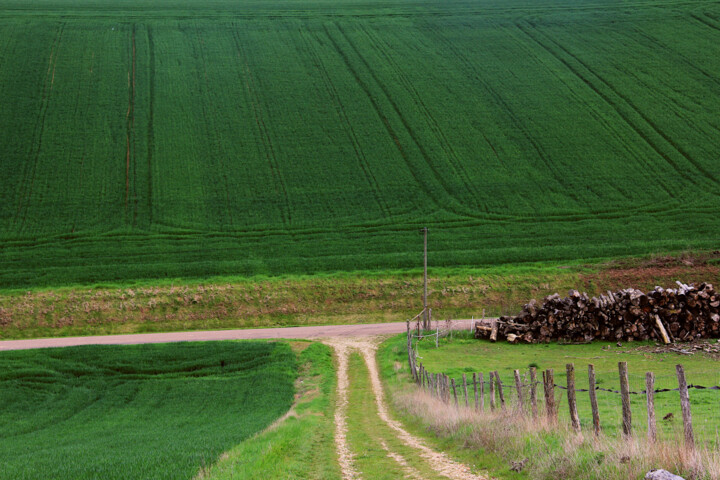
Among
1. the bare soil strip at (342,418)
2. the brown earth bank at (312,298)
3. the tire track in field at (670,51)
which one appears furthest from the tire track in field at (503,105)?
the bare soil strip at (342,418)

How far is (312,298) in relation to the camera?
4881 centimetres

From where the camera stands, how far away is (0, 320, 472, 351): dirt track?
4200 cm

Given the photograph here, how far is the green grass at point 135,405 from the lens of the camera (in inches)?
595

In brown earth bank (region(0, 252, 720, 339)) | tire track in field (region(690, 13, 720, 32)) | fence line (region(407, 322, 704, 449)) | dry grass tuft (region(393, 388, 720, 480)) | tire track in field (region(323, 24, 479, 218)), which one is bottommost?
dry grass tuft (region(393, 388, 720, 480))

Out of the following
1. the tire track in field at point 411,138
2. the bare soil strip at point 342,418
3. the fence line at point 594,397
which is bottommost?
the bare soil strip at point 342,418

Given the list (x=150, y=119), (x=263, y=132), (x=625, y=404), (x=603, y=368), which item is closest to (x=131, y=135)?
(x=150, y=119)

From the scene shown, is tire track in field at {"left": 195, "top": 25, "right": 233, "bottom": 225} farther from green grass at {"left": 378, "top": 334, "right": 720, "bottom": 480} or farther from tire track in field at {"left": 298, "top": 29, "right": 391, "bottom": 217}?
green grass at {"left": 378, "top": 334, "right": 720, "bottom": 480}

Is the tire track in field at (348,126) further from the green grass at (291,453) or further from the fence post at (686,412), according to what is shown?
the fence post at (686,412)

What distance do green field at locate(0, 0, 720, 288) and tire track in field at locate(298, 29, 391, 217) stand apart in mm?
285

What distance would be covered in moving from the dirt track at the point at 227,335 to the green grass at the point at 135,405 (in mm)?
3670

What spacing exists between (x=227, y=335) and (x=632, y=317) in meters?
25.1

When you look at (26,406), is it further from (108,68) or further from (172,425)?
(108,68)

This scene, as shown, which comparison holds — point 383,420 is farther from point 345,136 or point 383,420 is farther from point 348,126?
point 348,126

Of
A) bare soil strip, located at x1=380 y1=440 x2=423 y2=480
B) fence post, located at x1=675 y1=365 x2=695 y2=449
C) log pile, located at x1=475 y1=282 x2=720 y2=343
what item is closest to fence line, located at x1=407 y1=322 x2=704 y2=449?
fence post, located at x1=675 y1=365 x2=695 y2=449
